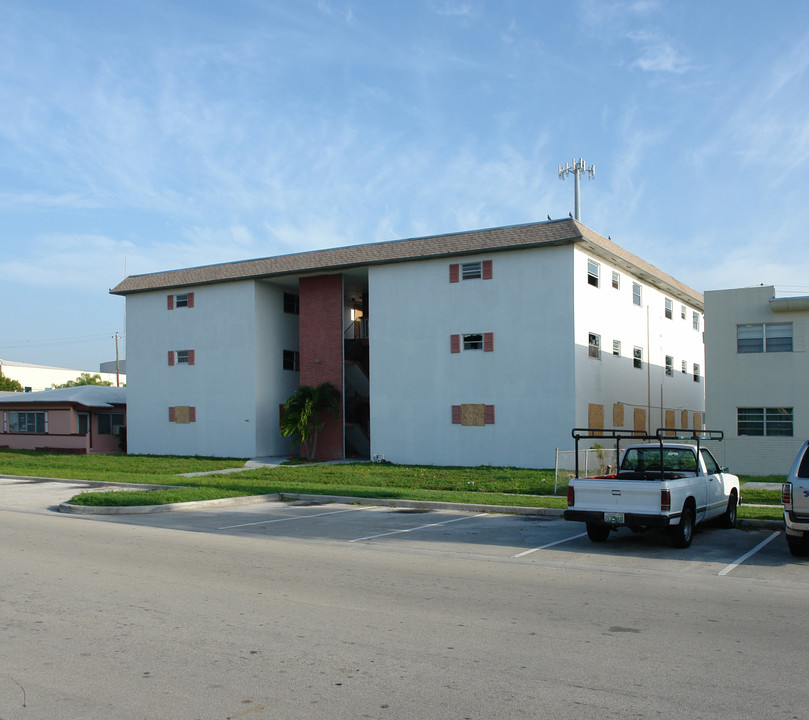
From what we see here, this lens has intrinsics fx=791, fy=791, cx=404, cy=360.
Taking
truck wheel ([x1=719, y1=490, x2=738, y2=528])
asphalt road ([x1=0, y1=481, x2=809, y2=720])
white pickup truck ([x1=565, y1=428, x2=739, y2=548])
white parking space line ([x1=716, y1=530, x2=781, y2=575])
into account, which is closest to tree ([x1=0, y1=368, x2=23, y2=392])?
asphalt road ([x1=0, y1=481, x2=809, y2=720])

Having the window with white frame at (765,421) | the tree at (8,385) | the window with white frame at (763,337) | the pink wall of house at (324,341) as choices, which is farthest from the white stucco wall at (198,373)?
the tree at (8,385)

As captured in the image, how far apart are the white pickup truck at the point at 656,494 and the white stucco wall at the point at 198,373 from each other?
78.2ft

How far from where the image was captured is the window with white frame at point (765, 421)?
80.2 ft

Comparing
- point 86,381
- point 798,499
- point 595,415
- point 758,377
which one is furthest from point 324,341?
point 86,381

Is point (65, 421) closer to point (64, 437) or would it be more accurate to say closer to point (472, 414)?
point (64, 437)

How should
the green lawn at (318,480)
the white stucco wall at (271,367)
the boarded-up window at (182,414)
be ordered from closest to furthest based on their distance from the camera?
the green lawn at (318,480) → the white stucco wall at (271,367) → the boarded-up window at (182,414)

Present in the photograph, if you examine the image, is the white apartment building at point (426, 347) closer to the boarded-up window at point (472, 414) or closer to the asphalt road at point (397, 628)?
the boarded-up window at point (472, 414)

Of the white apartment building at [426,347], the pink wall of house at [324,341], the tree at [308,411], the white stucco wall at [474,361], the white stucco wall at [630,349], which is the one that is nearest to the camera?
the white stucco wall at [474,361]

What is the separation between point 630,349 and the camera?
3359 cm

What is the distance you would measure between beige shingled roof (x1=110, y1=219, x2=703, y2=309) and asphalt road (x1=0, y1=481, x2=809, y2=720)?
17.0 metres

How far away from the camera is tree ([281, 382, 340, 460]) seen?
3312cm

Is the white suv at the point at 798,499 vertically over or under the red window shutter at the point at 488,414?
under

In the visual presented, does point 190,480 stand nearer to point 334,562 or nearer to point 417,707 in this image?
point 334,562

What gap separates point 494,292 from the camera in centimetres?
2973
